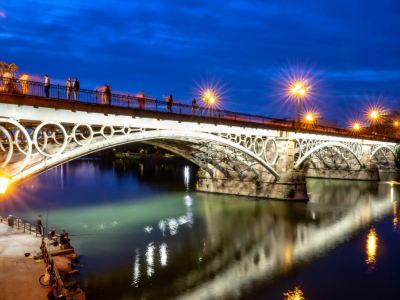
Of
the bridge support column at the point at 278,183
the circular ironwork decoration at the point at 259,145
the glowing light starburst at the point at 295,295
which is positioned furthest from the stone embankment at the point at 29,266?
the bridge support column at the point at 278,183

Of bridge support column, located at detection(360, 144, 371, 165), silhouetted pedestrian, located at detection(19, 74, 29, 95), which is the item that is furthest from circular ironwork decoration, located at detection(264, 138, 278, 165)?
bridge support column, located at detection(360, 144, 371, 165)

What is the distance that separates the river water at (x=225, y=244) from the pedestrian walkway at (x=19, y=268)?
1.89m

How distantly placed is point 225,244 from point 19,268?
390 inches

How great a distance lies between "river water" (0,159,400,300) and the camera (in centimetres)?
1295

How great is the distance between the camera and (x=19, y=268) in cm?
1166

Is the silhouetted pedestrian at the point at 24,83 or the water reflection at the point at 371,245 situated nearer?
the silhouetted pedestrian at the point at 24,83

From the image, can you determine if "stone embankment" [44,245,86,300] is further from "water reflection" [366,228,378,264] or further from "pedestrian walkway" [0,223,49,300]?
"water reflection" [366,228,378,264]

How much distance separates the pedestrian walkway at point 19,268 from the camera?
9789 mm

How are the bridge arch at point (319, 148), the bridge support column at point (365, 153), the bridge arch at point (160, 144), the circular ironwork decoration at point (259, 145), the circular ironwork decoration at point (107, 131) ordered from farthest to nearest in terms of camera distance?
the bridge support column at point (365, 153) < the bridge arch at point (319, 148) < the circular ironwork decoration at point (259, 145) < the circular ironwork decoration at point (107, 131) < the bridge arch at point (160, 144)

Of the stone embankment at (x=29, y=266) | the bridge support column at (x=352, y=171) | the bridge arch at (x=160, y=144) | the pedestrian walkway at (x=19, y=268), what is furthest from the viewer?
the bridge support column at (x=352, y=171)

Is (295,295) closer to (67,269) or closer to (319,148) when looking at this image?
(67,269)

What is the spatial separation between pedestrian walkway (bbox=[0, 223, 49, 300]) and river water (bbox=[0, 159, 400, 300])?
189cm

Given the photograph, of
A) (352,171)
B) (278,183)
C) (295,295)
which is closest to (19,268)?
(295,295)

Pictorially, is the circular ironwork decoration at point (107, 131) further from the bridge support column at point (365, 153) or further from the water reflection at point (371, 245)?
the bridge support column at point (365, 153)
